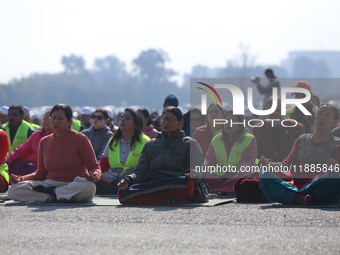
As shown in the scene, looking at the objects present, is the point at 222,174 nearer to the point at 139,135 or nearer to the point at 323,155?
the point at 139,135

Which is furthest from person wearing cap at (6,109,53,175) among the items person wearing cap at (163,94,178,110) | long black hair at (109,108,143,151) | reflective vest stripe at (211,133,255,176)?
reflective vest stripe at (211,133,255,176)

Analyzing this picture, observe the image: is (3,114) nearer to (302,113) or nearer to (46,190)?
(46,190)

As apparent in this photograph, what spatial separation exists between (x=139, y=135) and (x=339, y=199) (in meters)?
3.27

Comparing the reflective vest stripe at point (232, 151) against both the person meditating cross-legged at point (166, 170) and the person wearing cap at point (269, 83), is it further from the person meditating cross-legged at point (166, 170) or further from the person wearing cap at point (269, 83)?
the person wearing cap at point (269, 83)

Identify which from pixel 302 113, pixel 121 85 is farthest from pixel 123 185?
pixel 121 85

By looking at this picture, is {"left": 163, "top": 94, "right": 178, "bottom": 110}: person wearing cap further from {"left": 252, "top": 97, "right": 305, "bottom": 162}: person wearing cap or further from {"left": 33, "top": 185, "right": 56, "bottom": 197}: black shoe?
{"left": 33, "top": 185, "right": 56, "bottom": 197}: black shoe

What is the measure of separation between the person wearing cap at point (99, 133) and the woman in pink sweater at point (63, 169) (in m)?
2.62

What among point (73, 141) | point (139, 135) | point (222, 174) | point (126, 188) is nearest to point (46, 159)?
point (73, 141)

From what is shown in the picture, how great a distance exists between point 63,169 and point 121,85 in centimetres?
11509

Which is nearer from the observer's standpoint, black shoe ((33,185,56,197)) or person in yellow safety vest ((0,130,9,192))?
black shoe ((33,185,56,197))

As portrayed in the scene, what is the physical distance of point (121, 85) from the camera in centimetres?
12162

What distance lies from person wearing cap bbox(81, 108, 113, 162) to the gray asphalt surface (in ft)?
11.4

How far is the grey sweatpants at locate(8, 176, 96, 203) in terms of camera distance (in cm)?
714

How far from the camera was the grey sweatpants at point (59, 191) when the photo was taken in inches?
281
